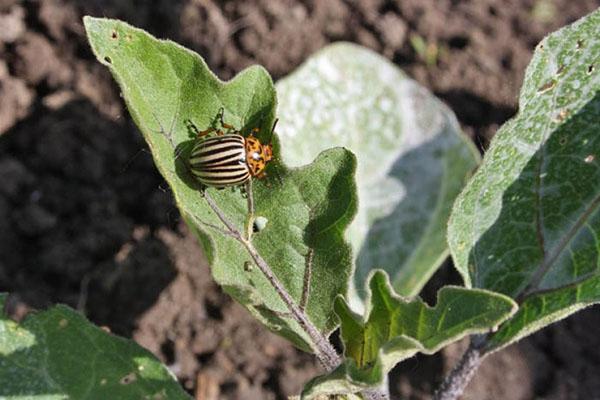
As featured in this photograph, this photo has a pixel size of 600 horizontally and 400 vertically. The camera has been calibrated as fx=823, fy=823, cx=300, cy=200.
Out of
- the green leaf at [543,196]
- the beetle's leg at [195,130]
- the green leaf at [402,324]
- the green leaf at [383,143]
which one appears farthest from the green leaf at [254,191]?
the green leaf at [383,143]

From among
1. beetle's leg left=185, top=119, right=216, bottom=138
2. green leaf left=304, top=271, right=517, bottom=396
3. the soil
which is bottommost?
the soil

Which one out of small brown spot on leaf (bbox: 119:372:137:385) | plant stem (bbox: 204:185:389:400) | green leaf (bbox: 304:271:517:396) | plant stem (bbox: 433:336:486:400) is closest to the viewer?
green leaf (bbox: 304:271:517:396)

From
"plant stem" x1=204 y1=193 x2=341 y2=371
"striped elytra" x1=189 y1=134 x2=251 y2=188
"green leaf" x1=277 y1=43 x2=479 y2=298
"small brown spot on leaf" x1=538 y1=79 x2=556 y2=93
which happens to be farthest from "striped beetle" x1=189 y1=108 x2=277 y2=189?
"green leaf" x1=277 y1=43 x2=479 y2=298

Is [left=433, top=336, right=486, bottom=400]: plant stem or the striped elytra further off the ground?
the striped elytra

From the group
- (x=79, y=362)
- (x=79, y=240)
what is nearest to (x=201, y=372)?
(x=79, y=240)

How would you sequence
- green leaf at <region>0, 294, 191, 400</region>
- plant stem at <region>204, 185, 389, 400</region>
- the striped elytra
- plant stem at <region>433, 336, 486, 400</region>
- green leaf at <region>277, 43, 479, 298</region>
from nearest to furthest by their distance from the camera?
the striped elytra
plant stem at <region>204, 185, 389, 400</region>
green leaf at <region>0, 294, 191, 400</region>
plant stem at <region>433, 336, 486, 400</region>
green leaf at <region>277, 43, 479, 298</region>

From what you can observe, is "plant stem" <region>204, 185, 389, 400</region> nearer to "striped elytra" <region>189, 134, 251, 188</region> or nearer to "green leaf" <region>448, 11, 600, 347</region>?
"striped elytra" <region>189, 134, 251, 188</region>
